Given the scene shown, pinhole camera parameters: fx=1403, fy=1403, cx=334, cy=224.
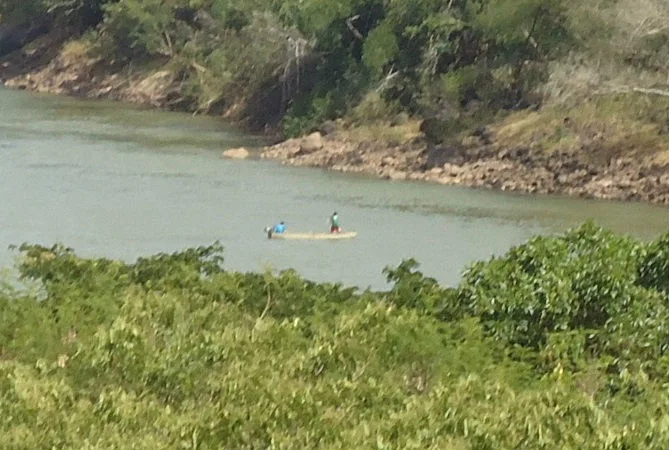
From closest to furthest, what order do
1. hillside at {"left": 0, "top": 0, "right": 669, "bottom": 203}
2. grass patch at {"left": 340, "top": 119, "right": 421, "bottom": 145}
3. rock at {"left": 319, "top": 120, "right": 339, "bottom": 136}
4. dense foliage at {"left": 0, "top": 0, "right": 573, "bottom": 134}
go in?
1. hillside at {"left": 0, "top": 0, "right": 669, "bottom": 203}
2. dense foliage at {"left": 0, "top": 0, "right": 573, "bottom": 134}
3. grass patch at {"left": 340, "top": 119, "right": 421, "bottom": 145}
4. rock at {"left": 319, "top": 120, "right": 339, "bottom": 136}

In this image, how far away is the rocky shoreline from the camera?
110ft

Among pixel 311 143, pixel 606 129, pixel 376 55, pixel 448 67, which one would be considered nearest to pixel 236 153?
pixel 311 143

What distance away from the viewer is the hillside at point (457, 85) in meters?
34.5

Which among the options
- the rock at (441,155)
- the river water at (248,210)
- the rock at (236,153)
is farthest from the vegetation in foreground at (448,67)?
the river water at (248,210)

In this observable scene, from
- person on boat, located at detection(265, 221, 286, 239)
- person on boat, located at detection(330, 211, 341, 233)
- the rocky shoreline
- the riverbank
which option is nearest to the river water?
person on boat, located at detection(265, 221, 286, 239)

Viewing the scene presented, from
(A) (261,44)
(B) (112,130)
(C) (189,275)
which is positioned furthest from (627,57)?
(C) (189,275)

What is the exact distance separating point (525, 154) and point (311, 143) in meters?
6.79

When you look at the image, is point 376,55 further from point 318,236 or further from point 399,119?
point 318,236

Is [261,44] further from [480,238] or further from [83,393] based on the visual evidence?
[83,393]

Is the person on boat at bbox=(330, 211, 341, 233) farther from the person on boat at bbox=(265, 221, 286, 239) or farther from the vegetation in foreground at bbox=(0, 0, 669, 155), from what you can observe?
the vegetation in foreground at bbox=(0, 0, 669, 155)

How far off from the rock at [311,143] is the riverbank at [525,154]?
28 mm

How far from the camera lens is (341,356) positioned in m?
11.3

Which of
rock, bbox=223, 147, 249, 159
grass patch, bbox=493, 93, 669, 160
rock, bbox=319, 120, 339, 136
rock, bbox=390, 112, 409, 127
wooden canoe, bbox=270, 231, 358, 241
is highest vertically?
grass patch, bbox=493, 93, 669, 160

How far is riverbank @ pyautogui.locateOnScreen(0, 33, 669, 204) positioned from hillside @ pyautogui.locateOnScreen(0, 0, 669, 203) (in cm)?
4
